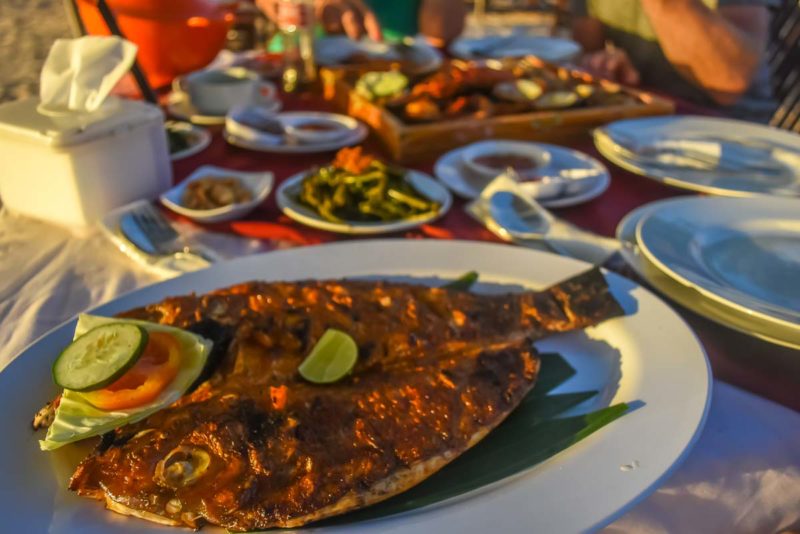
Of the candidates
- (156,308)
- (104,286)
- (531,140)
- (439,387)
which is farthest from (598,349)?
(531,140)

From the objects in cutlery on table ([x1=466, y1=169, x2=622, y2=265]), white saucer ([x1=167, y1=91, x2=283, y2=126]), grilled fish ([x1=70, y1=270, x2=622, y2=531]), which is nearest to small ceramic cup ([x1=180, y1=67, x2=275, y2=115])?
white saucer ([x1=167, y1=91, x2=283, y2=126])

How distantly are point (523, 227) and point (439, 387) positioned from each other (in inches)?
31.0

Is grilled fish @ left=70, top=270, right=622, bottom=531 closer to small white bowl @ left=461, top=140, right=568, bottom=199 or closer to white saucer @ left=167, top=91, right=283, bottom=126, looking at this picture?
small white bowl @ left=461, top=140, right=568, bottom=199

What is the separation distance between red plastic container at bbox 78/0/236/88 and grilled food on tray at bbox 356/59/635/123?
2.51 feet

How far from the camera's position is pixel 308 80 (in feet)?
10.7

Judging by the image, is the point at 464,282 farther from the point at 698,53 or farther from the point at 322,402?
the point at 698,53

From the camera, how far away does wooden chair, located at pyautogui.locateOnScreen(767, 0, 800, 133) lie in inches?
158

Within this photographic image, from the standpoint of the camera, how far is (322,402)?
42.6 inches

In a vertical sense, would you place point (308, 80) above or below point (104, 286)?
above

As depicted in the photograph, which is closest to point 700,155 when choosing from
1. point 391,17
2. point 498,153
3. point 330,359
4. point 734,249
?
point 498,153

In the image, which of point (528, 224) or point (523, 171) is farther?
point (523, 171)

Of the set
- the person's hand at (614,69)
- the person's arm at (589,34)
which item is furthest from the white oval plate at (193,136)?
the person's arm at (589,34)

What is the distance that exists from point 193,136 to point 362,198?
3.25ft

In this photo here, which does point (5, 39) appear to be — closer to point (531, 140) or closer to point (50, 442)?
point (531, 140)
